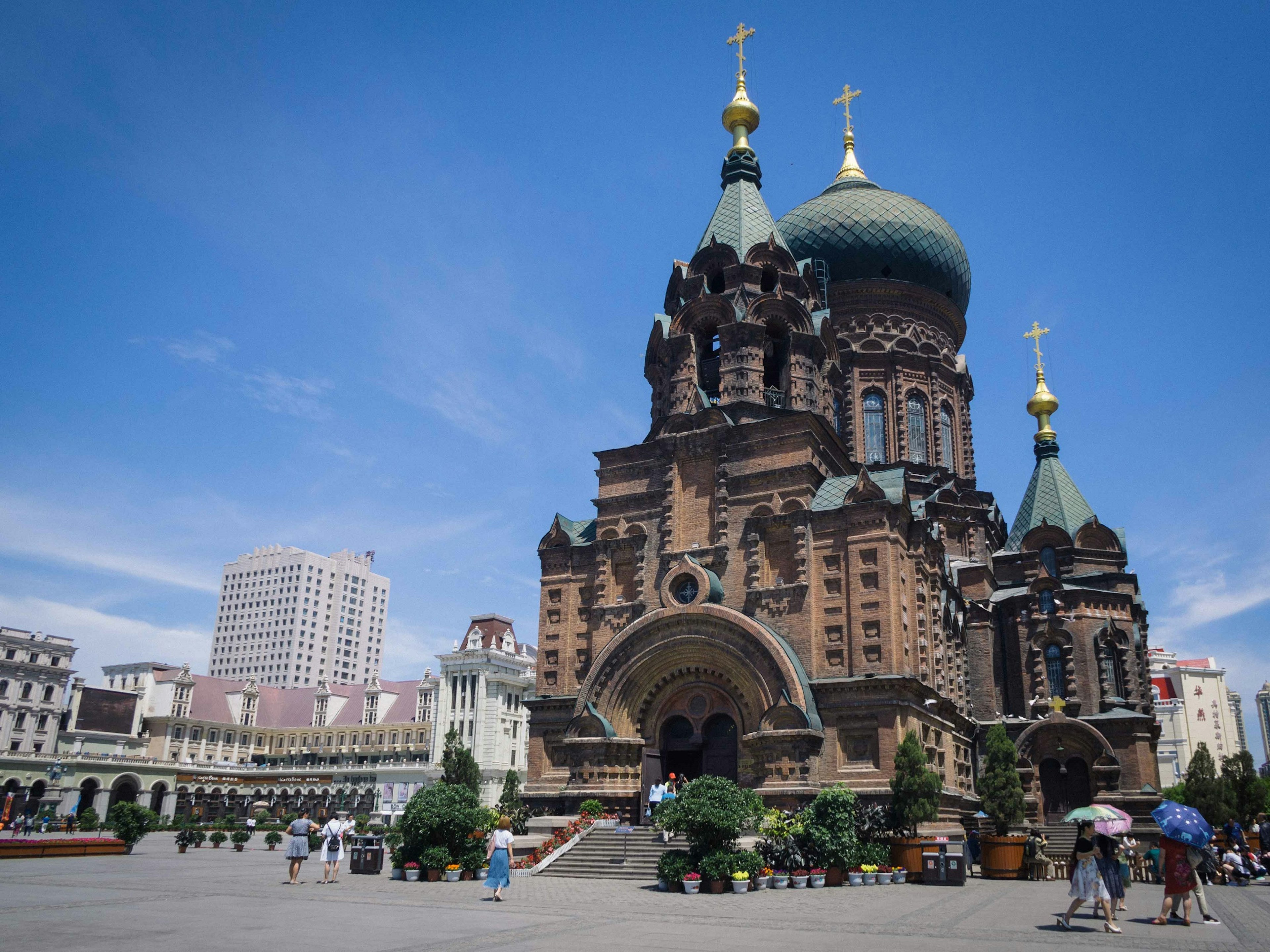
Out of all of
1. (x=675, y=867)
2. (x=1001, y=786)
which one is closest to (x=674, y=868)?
(x=675, y=867)

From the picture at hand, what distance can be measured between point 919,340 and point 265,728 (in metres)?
71.2

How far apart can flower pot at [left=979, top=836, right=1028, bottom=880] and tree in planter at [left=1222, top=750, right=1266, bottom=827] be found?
19.6 m

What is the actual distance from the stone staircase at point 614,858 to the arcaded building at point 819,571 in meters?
4.11

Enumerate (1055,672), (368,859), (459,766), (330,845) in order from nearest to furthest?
(330,845) → (368,859) → (1055,672) → (459,766)

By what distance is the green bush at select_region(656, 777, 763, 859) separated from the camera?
21.4 metres

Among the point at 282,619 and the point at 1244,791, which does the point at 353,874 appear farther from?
the point at 282,619

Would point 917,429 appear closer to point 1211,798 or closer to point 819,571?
point 819,571

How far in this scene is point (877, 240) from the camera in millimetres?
47406

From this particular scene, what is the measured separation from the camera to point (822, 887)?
22.7 m

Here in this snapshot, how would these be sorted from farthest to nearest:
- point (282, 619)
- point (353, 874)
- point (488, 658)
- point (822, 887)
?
point (282, 619) → point (488, 658) → point (353, 874) → point (822, 887)

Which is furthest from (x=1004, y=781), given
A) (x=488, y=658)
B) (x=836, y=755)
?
(x=488, y=658)

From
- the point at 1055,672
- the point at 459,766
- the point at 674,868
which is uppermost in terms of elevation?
the point at 1055,672

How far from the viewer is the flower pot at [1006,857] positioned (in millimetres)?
25203

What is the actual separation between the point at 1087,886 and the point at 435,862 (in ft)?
46.1
